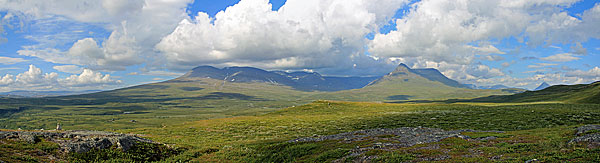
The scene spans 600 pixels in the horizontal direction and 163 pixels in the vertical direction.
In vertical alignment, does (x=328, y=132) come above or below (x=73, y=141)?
below

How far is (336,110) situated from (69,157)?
9944 cm

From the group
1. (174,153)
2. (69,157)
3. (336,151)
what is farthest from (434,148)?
(69,157)

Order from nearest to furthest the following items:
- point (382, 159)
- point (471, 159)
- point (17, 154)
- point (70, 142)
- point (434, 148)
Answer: point (471, 159) → point (382, 159) → point (17, 154) → point (434, 148) → point (70, 142)

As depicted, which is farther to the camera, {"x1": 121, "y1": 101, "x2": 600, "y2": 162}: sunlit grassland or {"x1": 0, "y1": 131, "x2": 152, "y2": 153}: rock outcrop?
{"x1": 121, "y1": 101, "x2": 600, "y2": 162}: sunlit grassland

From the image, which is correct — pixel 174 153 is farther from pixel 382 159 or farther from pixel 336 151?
pixel 382 159

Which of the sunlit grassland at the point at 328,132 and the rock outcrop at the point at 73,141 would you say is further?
the sunlit grassland at the point at 328,132

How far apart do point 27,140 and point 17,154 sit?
5.61 meters

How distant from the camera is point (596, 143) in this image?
2003 cm

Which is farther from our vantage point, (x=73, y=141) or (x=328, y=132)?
(x=328, y=132)

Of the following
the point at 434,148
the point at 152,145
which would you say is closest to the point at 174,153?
the point at 152,145

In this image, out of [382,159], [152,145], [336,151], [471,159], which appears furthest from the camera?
[152,145]

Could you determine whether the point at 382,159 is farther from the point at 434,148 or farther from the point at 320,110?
the point at 320,110

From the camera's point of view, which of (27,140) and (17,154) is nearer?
(17,154)

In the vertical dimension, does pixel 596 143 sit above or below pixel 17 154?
above
